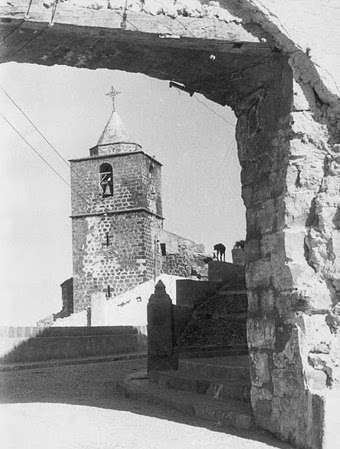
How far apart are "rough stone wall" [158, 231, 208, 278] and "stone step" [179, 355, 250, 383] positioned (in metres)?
28.5

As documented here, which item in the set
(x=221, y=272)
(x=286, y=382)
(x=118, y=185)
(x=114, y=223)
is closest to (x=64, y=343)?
(x=221, y=272)

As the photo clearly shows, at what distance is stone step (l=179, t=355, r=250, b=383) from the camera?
23.5ft

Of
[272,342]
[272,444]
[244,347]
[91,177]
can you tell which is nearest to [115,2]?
[272,342]

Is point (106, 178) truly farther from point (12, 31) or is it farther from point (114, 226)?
point (12, 31)

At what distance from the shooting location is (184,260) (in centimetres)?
3825

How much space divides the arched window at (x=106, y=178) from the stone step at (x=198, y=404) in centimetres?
3082

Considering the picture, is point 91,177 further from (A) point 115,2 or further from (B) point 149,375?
(A) point 115,2

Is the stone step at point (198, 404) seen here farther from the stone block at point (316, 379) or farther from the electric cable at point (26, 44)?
the electric cable at point (26, 44)

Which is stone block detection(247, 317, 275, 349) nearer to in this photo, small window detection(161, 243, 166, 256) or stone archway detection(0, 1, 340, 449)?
stone archway detection(0, 1, 340, 449)

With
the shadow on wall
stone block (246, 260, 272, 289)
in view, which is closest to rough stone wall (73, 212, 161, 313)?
the shadow on wall

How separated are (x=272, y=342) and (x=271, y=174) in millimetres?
1363

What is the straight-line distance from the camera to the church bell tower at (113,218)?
36.4 metres

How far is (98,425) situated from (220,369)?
2213mm

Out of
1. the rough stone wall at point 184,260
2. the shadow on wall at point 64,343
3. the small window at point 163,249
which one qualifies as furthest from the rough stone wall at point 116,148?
the shadow on wall at point 64,343
